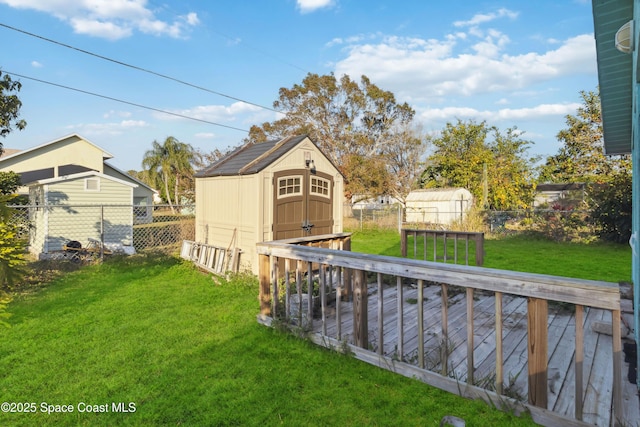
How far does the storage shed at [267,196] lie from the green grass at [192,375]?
2.25 metres

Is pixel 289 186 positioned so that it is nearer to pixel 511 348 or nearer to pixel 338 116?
pixel 511 348

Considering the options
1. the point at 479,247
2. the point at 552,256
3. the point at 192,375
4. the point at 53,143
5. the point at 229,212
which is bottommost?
the point at 192,375

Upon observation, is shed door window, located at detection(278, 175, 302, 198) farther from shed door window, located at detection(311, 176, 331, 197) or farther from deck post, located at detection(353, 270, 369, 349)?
deck post, located at detection(353, 270, 369, 349)

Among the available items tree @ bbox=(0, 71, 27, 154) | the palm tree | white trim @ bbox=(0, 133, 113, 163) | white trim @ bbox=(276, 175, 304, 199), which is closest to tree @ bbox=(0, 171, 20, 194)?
tree @ bbox=(0, 71, 27, 154)

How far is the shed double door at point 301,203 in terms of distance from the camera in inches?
277

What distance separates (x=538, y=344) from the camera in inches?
83.3

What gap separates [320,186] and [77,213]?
28.0ft

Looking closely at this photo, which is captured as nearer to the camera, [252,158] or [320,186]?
[252,158]

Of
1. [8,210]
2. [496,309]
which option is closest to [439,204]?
[496,309]

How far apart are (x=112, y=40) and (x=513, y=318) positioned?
38.5 feet

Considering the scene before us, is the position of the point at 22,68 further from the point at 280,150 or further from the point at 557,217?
the point at 557,217

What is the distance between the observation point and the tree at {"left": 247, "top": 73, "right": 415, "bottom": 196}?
26.6 m

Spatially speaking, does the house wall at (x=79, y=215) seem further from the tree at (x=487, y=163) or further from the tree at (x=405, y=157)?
the tree at (x=405, y=157)

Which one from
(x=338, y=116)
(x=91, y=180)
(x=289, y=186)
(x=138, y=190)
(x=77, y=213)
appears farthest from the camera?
(x=338, y=116)
